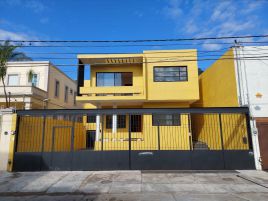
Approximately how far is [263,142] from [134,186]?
7683 millimetres

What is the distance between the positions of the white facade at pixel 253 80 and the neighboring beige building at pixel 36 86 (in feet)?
54.5

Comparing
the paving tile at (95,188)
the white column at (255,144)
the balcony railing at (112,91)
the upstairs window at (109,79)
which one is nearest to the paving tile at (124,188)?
the paving tile at (95,188)

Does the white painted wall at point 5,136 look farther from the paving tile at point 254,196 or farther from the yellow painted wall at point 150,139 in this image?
the paving tile at point 254,196

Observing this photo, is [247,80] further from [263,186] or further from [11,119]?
[11,119]

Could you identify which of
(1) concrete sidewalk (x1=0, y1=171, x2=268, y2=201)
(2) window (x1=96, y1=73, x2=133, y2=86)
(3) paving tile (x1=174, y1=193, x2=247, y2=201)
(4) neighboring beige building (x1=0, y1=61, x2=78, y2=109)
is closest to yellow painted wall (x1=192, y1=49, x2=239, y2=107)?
(1) concrete sidewalk (x1=0, y1=171, x2=268, y2=201)

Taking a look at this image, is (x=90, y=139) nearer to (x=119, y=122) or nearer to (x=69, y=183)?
(x=119, y=122)

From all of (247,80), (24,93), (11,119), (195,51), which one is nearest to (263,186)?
(247,80)

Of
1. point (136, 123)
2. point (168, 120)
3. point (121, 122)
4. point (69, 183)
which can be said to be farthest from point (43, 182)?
point (168, 120)

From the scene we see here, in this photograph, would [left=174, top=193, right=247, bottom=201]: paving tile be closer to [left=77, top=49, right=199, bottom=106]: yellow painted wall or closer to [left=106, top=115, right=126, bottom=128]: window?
[left=77, top=49, right=199, bottom=106]: yellow painted wall

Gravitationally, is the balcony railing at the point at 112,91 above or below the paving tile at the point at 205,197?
above

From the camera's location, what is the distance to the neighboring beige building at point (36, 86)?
17891mm

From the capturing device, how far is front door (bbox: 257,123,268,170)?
420 inches

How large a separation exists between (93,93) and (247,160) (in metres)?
11.5

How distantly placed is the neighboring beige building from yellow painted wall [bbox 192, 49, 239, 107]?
15190mm
